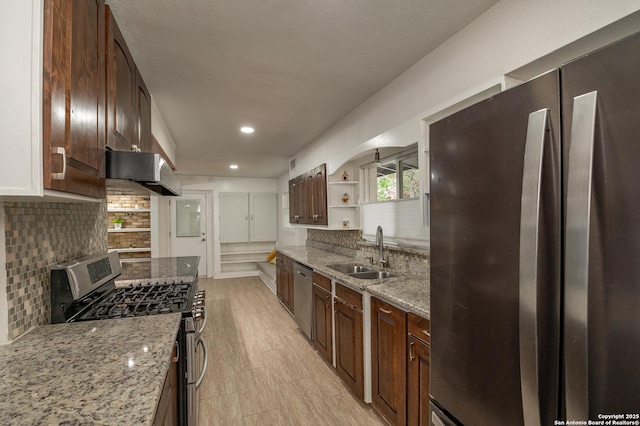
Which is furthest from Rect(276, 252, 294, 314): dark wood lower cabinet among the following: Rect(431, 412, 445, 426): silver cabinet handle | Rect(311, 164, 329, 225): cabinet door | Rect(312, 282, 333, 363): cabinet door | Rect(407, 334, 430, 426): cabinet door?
Rect(431, 412, 445, 426): silver cabinet handle

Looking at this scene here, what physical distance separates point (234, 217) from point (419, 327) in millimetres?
6277

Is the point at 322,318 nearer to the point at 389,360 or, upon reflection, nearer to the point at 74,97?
the point at 389,360

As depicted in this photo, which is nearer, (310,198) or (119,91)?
(119,91)

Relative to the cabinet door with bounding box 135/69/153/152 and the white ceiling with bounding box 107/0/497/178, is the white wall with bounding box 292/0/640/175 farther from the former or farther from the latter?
the cabinet door with bounding box 135/69/153/152

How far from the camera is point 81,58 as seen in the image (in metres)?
1.04

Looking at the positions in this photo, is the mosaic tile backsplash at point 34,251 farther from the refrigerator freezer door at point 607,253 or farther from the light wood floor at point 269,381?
the refrigerator freezer door at point 607,253

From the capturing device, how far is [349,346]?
228cm

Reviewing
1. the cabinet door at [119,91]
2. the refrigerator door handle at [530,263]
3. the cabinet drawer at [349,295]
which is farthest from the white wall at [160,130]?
the refrigerator door handle at [530,263]

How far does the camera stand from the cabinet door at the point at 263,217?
736cm

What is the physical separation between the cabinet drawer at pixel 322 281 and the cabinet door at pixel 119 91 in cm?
181

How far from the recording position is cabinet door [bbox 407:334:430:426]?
1.48 metres

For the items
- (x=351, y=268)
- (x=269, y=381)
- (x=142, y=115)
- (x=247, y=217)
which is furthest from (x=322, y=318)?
(x=247, y=217)

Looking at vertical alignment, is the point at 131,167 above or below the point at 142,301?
above

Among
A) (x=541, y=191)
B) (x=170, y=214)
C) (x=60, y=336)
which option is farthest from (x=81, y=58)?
(x=170, y=214)
